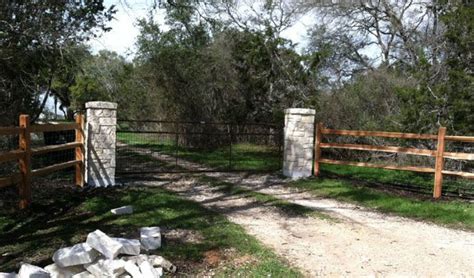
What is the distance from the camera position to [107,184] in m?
8.33

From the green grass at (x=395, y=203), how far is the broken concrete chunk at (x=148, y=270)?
15.4ft

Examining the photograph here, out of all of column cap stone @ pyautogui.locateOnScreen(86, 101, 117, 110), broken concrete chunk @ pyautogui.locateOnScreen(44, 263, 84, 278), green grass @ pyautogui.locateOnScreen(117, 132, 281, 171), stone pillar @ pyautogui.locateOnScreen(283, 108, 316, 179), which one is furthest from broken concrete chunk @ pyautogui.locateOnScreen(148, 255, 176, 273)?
green grass @ pyautogui.locateOnScreen(117, 132, 281, 171)

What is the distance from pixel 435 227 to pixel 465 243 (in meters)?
0.79

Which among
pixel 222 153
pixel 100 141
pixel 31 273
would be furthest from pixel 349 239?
pixel 222 153

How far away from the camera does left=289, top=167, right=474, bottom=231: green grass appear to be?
274 inches

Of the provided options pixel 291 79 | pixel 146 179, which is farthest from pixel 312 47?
pixel 146 179

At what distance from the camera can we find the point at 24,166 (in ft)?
20.8

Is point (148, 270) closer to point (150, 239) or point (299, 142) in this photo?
point (150, 239)

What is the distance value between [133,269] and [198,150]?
38.4ft

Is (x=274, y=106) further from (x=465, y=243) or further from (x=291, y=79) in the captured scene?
(x=465, y=243)

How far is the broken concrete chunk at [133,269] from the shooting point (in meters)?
3.90

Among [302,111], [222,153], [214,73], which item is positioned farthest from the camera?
[214,73]

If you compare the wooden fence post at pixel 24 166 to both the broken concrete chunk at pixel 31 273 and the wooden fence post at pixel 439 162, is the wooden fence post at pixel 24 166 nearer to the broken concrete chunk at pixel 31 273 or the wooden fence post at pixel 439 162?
the broken concrete chunk at pixel 31 273

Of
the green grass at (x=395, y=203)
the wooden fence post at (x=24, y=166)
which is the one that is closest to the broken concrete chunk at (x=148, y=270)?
the wooden fence post at (x=24, y=166)
